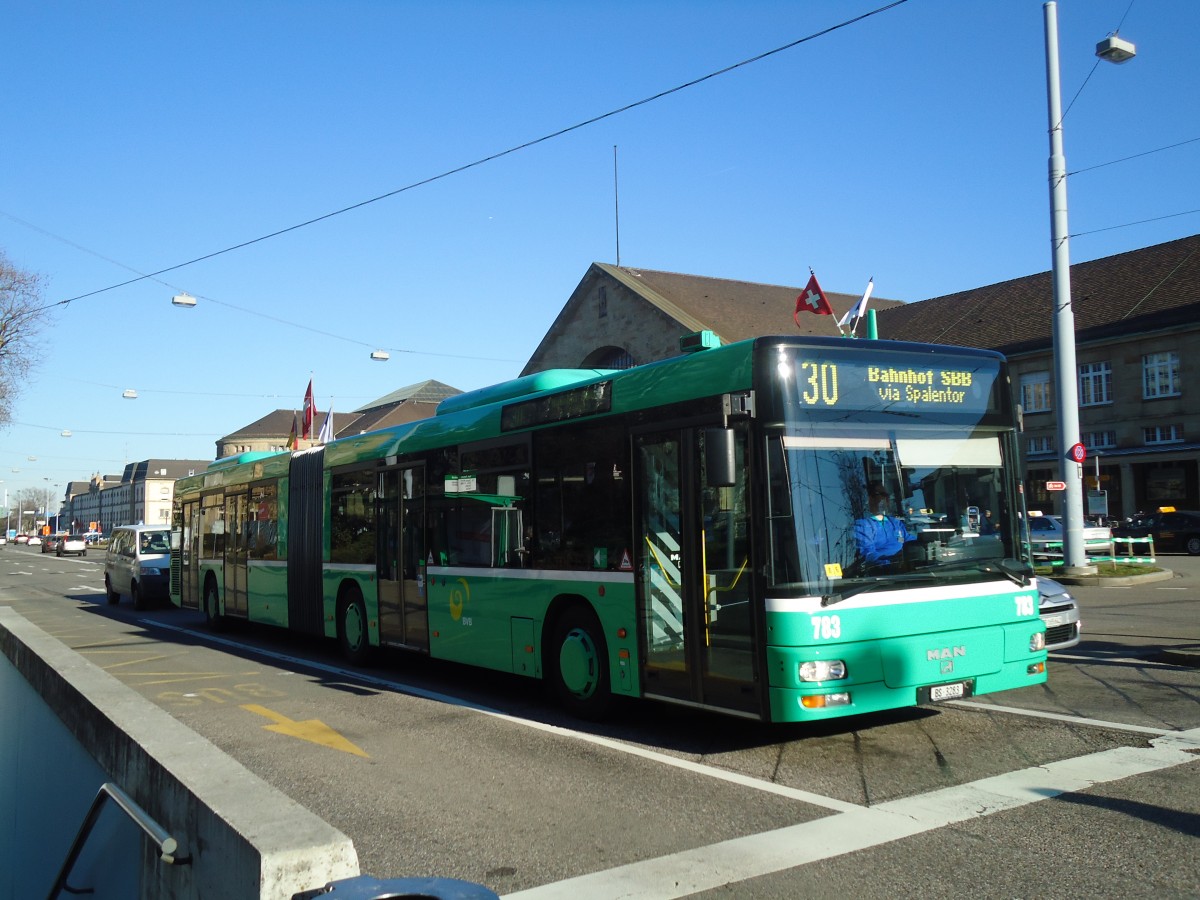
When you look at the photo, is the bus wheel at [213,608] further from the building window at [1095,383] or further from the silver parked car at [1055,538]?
the building window at [1095,383]

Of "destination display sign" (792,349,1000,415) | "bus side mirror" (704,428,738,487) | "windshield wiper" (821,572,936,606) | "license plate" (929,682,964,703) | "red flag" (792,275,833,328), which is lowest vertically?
"license plate" (929,682,964,703)

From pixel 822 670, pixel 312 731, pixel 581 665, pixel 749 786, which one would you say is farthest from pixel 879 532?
pixel 312 731

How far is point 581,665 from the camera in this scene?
9.23m

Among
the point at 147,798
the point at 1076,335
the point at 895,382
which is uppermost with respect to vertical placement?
the point at 1076,335

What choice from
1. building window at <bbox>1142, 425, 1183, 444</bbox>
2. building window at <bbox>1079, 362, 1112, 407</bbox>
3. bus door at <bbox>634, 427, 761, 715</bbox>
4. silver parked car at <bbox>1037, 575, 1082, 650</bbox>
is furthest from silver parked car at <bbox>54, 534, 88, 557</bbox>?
silver parked car at <bbox>1037, 575, 1082, 650</bbox>

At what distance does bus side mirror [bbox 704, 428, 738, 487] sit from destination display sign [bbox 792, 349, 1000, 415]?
69cm

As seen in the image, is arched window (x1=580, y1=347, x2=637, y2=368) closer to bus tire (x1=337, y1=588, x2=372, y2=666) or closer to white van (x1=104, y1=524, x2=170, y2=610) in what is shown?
white van (x1=104, y1=524, x2=170, y2=610)

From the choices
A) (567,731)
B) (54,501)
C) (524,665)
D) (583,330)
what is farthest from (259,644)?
(54,501)

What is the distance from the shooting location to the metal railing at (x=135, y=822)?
386 centimetres

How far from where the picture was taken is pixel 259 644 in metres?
17.2

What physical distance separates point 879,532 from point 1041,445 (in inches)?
1807

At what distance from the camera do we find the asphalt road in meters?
5.07

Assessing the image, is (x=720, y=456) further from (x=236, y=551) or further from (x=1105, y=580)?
(x=1105, y=580)

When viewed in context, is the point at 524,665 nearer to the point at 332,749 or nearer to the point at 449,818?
Answer: the point at 332,749
